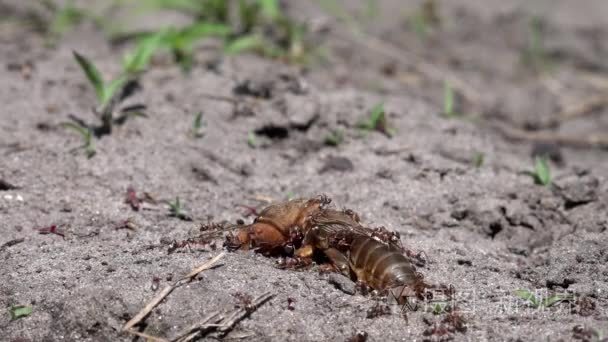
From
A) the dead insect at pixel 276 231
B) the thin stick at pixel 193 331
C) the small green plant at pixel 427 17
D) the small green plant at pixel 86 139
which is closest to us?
the thin stick at pixel 193 331

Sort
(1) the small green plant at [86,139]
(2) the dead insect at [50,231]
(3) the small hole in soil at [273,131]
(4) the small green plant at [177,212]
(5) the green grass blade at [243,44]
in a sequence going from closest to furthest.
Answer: (2) the dead insect at [50,231]
(4) the small green plant at [177,212]
(1) the small green plant at [86,139]
(3) the small hole in soil at [273,131]
(5) the green grass blade at [243,44]

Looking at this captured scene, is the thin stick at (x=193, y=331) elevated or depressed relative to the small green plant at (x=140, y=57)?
depressed

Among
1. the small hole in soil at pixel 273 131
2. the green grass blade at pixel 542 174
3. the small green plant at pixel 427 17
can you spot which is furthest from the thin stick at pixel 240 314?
the small green plant at pixel 427 17

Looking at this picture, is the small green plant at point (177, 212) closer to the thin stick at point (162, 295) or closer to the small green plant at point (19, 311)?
the thin stick at point (162, 295)

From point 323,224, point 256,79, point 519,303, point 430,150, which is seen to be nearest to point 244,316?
point 323,224

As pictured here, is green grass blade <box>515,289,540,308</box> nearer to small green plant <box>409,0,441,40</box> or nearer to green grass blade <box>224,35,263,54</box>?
green grass blade <box>224,35,263,54</box>

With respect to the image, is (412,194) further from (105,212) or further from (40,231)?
(40,231)
